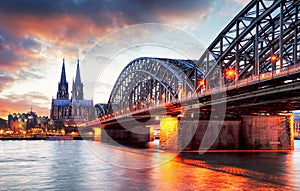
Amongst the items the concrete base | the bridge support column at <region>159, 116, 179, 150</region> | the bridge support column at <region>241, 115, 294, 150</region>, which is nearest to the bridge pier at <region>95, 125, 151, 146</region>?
the concrete base

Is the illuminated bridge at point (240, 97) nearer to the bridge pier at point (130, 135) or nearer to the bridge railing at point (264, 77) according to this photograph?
the bridge railing at point (264, 77)

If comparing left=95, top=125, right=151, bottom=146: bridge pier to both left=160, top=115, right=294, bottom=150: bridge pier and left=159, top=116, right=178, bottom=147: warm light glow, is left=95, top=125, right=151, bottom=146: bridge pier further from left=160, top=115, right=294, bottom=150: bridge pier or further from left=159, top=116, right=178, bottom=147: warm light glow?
left=160, top=115, right=294, bottom=150: bridge pier

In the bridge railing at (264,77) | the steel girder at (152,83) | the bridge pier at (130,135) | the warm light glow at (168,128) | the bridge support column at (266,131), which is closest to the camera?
the bridge railing at (264,77)

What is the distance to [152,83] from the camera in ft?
422

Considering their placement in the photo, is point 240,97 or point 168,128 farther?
point 168,128

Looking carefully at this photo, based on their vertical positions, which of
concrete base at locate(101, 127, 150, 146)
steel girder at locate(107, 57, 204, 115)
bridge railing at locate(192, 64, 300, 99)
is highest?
steel girder at locate(107, 57, 204, 115)

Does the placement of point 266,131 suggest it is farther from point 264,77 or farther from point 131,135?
point 131,135

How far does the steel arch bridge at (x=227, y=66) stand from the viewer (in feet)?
173

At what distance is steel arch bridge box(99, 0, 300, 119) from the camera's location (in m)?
52.7

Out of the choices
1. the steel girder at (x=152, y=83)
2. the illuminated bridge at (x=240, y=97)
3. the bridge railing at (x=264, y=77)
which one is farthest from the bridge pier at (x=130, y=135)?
the bridge railing at (x=264, y=77)

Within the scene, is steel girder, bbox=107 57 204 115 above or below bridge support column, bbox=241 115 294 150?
above

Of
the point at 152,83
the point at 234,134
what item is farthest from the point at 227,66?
the point at 152,83

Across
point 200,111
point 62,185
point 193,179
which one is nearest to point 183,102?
point 200,111

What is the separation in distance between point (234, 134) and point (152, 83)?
55.9 m
